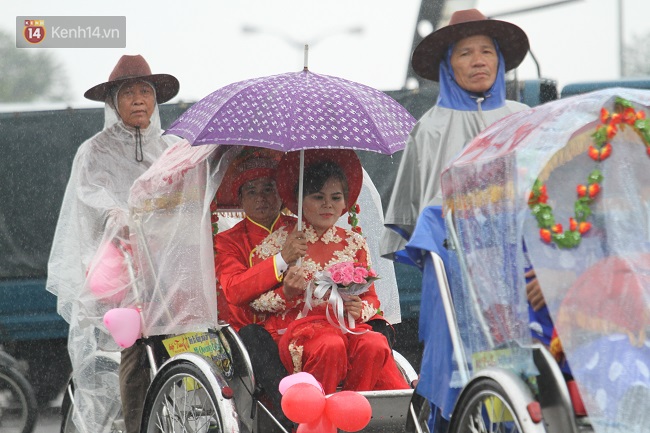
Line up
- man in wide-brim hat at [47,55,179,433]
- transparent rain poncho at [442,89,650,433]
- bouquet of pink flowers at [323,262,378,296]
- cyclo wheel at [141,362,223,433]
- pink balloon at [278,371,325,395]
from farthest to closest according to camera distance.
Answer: man in wide-brim hat at [47,55,179,433]
cyclo wheel at [141,362,223,433]
bouquet of pink flowers at [323,262,378,296]
pink balloon at [278,371,325,395]
transparent rain poncho at [442,89,650,433]

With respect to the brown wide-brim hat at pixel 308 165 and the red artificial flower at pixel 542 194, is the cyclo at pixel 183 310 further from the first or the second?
the red artificial flower at pixel 542 194

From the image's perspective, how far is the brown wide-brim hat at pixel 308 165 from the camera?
5172 millimetres

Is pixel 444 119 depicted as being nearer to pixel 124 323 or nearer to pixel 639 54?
pixel 124 323

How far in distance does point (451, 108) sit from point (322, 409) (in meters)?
1.35

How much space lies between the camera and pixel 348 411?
14.5 ft

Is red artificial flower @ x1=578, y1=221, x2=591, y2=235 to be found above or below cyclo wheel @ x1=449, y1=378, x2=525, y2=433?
above

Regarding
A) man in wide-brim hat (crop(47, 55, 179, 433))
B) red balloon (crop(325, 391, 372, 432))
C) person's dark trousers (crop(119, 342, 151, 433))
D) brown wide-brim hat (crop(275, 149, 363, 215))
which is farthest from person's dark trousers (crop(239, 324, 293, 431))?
man in wide-brim hat (crop(47, 55, 179, 433))

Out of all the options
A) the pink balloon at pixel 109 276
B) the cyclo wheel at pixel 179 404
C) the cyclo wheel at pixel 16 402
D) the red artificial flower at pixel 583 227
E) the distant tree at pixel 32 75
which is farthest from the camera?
the distant tree at pixel 32 75

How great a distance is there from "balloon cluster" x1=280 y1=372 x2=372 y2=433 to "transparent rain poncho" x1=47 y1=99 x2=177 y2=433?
1.90 metres

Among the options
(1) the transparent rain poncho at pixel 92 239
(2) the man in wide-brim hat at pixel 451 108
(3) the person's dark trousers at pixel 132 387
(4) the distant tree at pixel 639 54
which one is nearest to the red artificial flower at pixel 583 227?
(2) the man in wide-brim hat at pixel 451 108

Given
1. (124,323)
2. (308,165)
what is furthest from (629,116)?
(124,323)

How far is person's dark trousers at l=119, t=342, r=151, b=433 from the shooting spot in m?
5.84

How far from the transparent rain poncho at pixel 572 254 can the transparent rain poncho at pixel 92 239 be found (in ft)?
8.93

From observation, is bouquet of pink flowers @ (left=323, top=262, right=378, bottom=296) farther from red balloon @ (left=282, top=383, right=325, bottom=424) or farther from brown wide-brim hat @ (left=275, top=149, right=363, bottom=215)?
red balloon @ (left=282, top=383, right=325, bottom=424)
